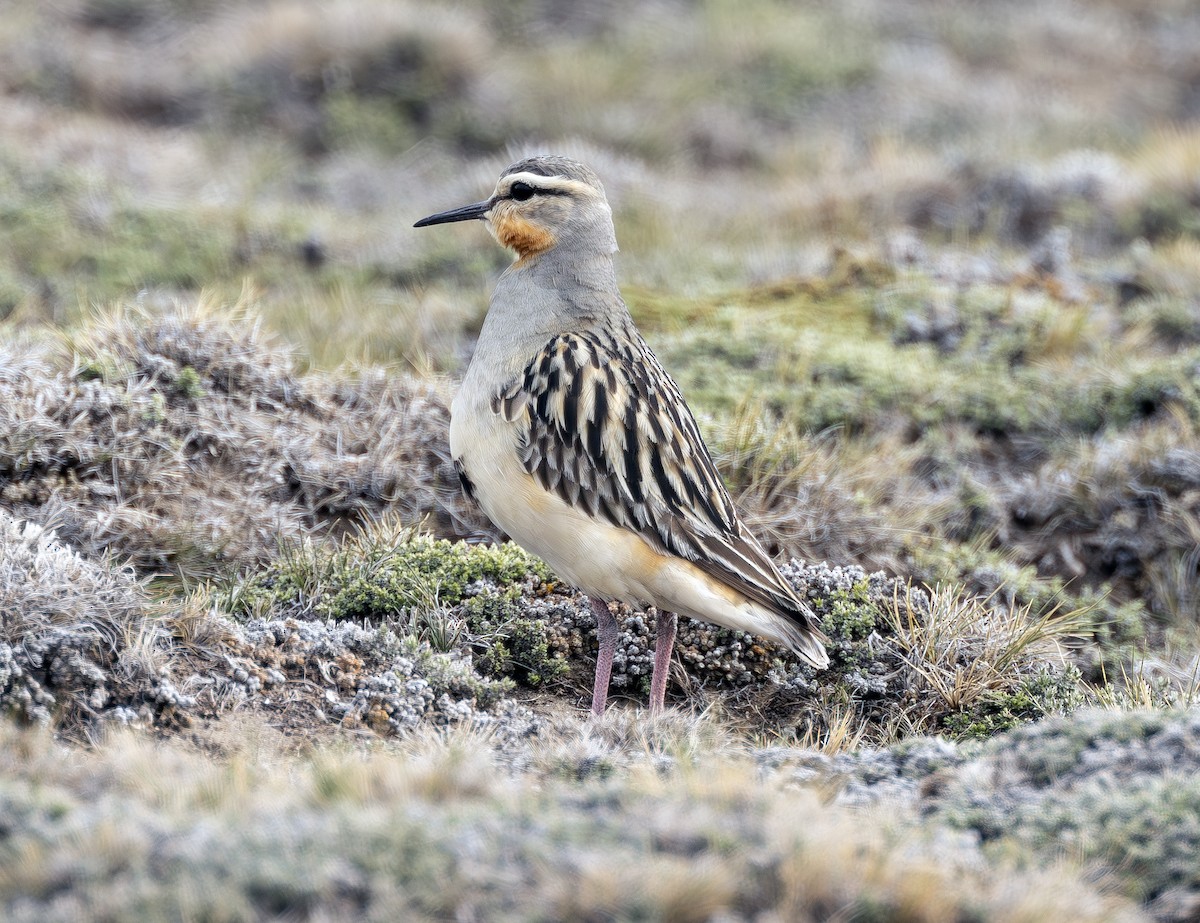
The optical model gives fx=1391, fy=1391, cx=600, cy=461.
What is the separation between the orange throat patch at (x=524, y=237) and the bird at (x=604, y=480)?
21 cm

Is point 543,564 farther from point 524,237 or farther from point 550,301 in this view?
point 524,237

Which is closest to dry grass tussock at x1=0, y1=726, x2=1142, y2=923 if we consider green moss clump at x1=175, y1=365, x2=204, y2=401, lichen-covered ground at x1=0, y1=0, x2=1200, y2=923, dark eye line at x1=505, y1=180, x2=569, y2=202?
lichen-covered ground at x1=0, y1=0, x2=1200, y2=923

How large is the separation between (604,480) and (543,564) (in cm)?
102

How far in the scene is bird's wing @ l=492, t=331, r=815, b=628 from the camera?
193 inches

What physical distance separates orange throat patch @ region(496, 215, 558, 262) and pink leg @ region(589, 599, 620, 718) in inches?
55.7

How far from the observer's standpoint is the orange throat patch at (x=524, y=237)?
547 cm

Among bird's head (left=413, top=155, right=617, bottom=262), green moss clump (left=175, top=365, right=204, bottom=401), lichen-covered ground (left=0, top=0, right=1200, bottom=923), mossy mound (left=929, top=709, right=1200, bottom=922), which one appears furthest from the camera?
green moss clump (left=175, top=365, right=204, bottom=401)

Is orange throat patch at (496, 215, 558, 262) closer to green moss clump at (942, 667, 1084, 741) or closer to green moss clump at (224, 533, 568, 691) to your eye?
green moss clump at (224, 533, 568, 691)

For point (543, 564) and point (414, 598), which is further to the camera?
point (543, 564)

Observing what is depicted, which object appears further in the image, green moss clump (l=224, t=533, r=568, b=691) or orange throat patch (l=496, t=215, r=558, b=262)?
A: orange throat patch (l=496, t=215, r=558, b=262)

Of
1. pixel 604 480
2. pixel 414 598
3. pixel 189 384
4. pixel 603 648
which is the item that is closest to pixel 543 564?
pixel 414 598

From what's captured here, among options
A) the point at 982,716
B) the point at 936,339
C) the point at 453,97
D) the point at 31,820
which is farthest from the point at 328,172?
the point at 31,820

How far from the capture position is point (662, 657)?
5.13 m

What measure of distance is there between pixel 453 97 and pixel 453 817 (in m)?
12.0
